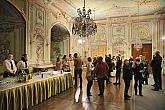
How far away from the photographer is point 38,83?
4770 mm

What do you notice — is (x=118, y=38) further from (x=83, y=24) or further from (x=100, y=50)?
(x=83, y=24)

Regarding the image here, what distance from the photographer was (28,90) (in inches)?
171

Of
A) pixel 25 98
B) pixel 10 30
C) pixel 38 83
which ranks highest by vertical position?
pixel 10 30

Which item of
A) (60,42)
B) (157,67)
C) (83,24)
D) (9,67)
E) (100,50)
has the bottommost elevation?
(157,67)

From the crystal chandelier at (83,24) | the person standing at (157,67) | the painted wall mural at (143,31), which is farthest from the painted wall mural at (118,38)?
the crystal chandelier at (83,24)

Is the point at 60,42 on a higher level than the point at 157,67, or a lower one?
higher

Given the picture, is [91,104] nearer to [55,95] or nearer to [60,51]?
[55,95]

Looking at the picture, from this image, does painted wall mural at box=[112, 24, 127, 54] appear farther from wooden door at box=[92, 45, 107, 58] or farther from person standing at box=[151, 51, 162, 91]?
person standing at box=[151, 51, 162, 91]

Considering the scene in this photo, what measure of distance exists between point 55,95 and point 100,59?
6.90 feet

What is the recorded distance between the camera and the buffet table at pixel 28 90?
3.65m

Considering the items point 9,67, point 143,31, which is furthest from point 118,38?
point 9,67

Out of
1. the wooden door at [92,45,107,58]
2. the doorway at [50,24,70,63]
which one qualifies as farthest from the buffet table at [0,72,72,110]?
the wooden door at [92,45,107,58]

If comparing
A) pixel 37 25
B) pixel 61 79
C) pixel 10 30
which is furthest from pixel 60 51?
pixel 61 79

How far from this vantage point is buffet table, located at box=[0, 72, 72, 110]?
3649 mm
